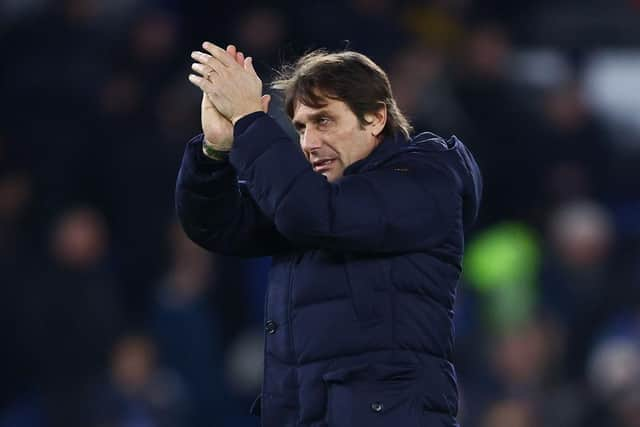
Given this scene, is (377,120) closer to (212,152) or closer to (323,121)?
(323,121)

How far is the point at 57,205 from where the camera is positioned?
6660mm

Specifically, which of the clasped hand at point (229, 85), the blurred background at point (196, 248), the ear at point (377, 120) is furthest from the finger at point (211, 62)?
the blurred background at point (196, 248)

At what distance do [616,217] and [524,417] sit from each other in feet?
6.62

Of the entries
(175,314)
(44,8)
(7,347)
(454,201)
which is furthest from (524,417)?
(454,201)

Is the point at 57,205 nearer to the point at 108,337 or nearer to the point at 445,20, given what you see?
the point at 108,337

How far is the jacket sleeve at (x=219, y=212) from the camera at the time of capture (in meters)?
3.08

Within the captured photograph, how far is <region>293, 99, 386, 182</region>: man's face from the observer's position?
Result: 306 centimetres

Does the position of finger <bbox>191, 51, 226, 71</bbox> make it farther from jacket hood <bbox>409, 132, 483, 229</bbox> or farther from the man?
jacket hood <bbox>409, 132, 483, 229</bbox>

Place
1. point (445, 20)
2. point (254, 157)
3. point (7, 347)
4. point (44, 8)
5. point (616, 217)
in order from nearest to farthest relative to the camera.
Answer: point (254, 157)
point (7, 347)
point (44, 8)
point (616, 217)
point (445, 20)

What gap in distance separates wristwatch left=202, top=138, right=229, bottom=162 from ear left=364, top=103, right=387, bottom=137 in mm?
319

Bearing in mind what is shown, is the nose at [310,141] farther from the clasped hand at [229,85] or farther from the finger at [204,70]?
the finger at [204,70]

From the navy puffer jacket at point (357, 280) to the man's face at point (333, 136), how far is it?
4 cm

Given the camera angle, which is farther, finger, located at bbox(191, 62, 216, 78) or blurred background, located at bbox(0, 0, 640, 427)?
blurred background, located at bbox(0, 0, 640, 427)

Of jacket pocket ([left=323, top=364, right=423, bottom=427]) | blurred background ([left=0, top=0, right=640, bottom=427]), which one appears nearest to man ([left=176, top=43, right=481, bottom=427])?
jacket pocket ([left=323, top=364, right=423, bottom=427])
